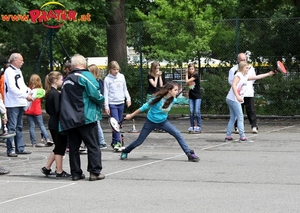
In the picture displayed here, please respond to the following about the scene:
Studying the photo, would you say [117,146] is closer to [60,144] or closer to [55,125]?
Answer: [55,125]

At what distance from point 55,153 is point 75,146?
507 mm

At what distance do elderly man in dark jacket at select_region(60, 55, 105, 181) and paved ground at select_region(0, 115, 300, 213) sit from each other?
0.29 m

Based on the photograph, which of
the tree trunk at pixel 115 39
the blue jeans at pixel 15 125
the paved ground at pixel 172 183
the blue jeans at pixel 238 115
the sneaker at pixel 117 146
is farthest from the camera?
the tree trunk at pixel 115 39

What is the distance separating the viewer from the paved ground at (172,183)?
8797 mm

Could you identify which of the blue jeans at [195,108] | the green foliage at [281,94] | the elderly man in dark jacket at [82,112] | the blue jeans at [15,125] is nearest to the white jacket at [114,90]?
the blue jeans at [15,125]

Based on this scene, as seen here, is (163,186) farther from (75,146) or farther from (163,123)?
(163,123)

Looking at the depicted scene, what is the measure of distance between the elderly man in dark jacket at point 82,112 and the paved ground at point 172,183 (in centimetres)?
29

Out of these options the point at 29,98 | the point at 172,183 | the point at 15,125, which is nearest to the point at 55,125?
the point at 29,98

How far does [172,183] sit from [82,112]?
1688 millimetres

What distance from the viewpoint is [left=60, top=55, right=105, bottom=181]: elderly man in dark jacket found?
10.8m

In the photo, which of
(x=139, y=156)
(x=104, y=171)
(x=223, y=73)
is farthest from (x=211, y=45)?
(x=104, y=171)

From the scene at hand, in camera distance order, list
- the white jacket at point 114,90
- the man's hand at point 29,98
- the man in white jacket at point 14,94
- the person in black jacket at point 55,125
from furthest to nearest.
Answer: the white jacket at point 114,90, the man in white jacket at point 14,94, the man's hand at point 29,98, the person in black jacket at point 55,125

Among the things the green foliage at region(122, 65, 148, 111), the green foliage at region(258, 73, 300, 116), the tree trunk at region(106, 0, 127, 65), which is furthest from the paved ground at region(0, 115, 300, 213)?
the tree trunk at region(106, 0, 127, 65)

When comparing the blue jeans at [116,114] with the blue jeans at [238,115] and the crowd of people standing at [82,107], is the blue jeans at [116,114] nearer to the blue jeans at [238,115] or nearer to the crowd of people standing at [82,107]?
the crowd of people standing at [82,107]
